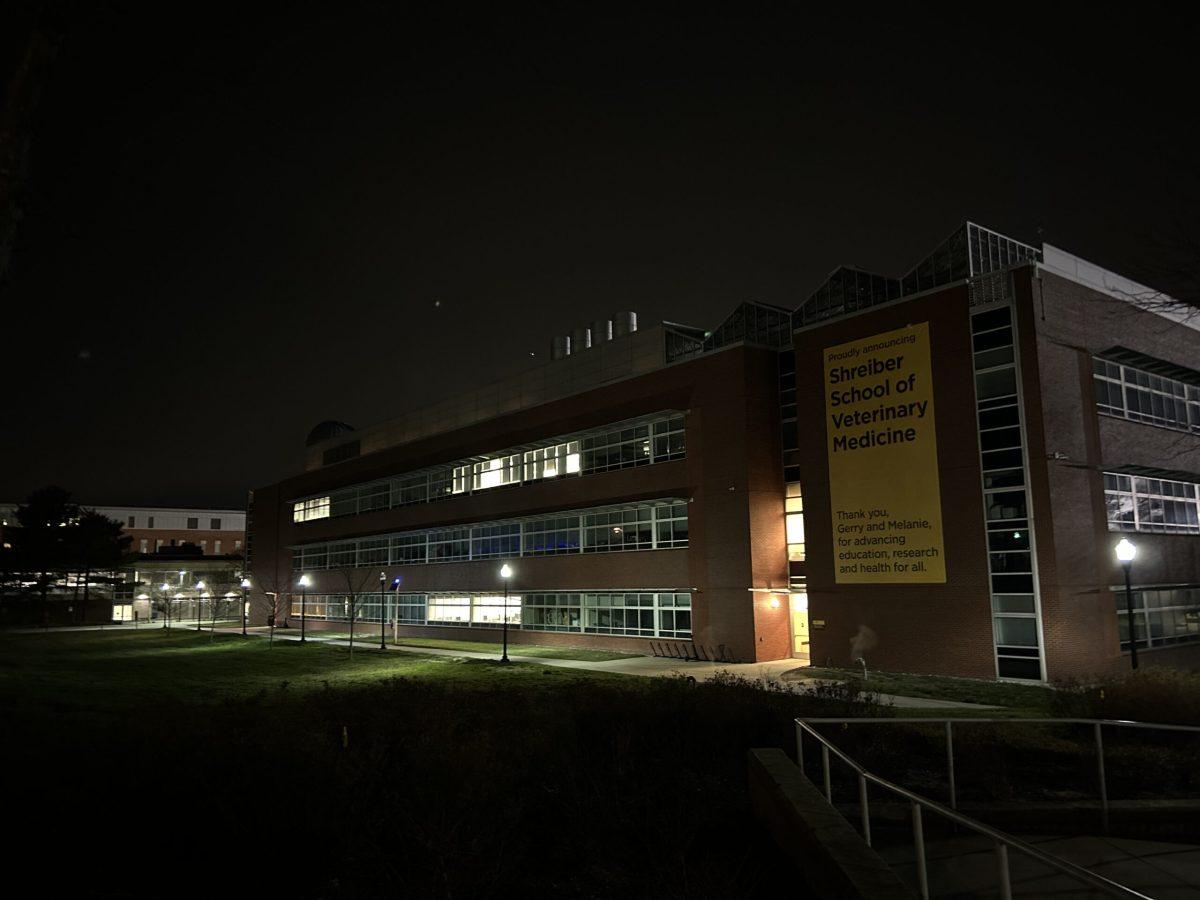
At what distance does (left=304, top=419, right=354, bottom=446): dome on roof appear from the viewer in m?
72.7

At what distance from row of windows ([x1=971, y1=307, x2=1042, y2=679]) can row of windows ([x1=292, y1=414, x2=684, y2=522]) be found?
43.6 feet

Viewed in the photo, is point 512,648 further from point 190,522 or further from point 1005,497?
point 190,522

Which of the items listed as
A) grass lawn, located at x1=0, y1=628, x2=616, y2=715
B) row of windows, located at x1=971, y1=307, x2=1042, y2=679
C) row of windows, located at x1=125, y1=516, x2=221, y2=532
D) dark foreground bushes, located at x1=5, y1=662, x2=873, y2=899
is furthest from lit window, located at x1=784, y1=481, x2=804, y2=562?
row of windows, located at x1=125, y1=516, x2=221, y2=532

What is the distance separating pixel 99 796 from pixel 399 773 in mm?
3421

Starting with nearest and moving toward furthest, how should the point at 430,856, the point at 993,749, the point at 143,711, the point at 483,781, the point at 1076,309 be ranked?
the point at 430,856 < the point at 483,781 < the point at 993,749 < the point at 143,711 < the point at 1076,309

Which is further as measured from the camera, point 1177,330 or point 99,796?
point 1177,330

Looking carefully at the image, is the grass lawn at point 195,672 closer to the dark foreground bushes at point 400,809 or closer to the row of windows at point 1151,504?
the dark foreground bushes at point 400,809

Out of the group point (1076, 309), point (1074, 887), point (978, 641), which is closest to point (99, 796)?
point (1074, 887)

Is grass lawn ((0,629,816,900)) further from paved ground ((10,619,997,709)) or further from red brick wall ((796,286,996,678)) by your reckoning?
red brick wall ((796,286,996,678))

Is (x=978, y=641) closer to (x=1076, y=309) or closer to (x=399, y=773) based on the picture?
(x=1076, y=309)

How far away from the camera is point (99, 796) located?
10.1 metres

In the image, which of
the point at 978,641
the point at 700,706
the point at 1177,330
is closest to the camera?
the point at 700,706

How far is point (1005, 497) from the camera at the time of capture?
86.7ft

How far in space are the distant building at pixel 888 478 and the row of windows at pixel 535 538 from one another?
160 millimetres
